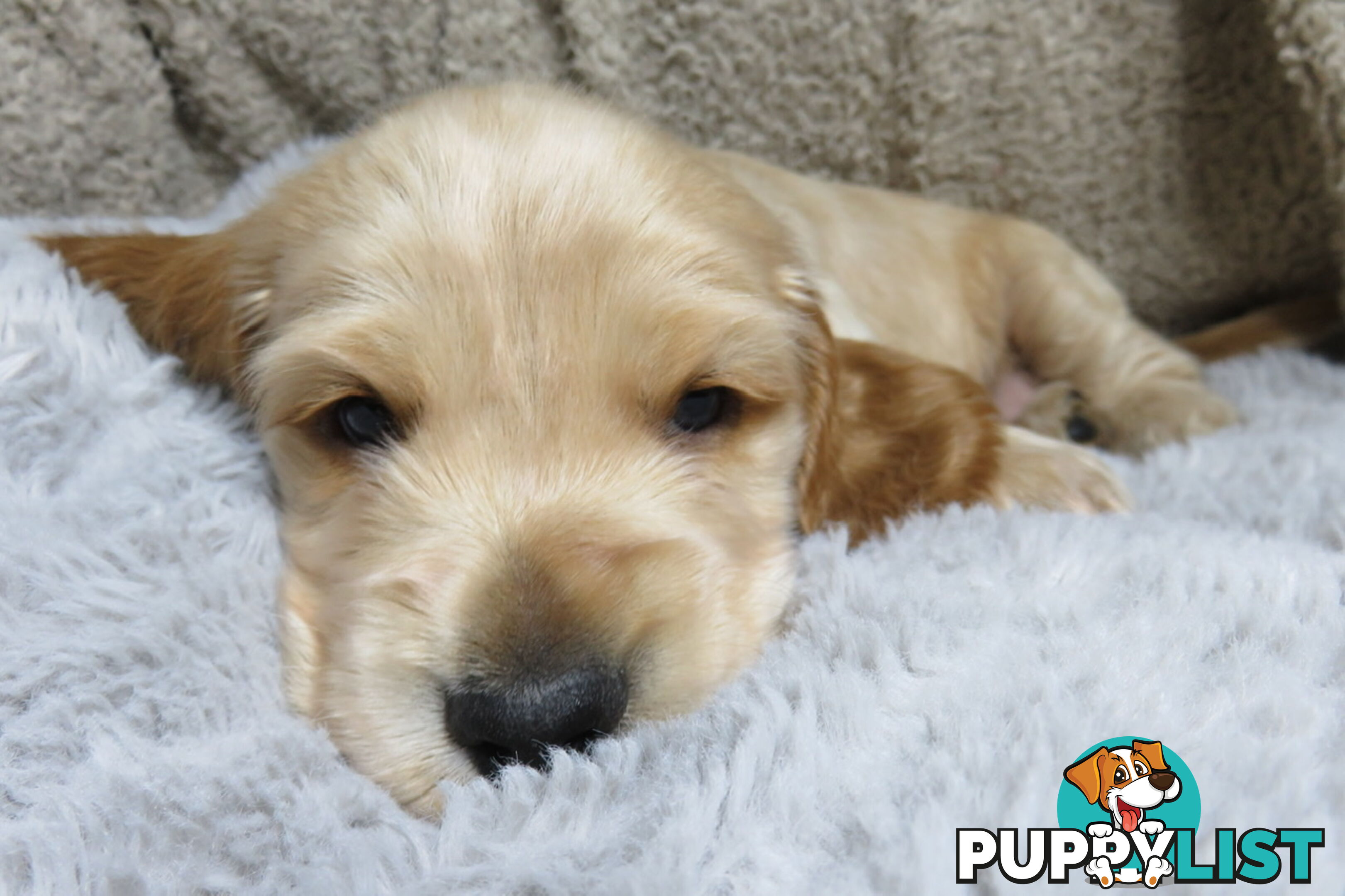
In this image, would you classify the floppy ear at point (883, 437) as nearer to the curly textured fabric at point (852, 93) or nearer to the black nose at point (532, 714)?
the black nose at point (532, 714)

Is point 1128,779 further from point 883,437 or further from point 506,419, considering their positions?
point 883,437

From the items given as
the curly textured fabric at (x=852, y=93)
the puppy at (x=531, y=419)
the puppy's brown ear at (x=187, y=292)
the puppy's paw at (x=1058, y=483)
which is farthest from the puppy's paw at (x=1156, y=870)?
the curly textured fabric at (x=852, y=93)

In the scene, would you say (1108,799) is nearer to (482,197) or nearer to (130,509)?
(482,197)

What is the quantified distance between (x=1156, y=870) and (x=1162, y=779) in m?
0.11

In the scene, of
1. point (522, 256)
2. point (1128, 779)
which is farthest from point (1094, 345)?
point (1128, 779)

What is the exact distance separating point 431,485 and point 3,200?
1.39 meters

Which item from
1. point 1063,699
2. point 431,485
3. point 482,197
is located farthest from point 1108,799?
point 482,197

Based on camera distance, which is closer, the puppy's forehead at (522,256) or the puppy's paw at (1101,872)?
the puppy's paw at (1101,872)

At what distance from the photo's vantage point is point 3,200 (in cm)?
189

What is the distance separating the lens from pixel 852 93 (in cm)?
240

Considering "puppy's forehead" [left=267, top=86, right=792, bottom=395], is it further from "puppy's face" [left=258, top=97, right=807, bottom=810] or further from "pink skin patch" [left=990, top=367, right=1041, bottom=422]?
"pink skin patch" [left=990, top=367, right=1041, bottom=422]

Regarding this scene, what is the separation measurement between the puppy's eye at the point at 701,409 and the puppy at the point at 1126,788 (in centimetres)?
68

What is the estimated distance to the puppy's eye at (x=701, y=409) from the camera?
1279mm

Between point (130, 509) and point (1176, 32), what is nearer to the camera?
point (130, 509)
